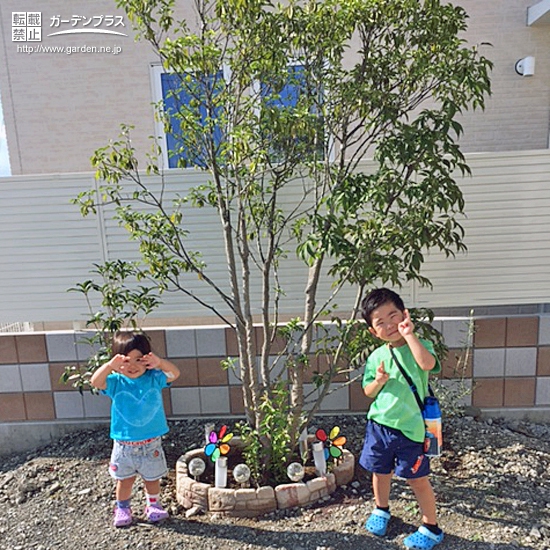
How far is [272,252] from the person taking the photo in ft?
9.09

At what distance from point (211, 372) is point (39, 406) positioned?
1316mm

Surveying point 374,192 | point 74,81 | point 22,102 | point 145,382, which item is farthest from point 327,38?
point 22,102

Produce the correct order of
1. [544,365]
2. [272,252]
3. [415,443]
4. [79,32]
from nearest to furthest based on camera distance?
[415,443], [272,252], [544,365], [79,32]

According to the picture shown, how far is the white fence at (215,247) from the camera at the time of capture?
134 inches

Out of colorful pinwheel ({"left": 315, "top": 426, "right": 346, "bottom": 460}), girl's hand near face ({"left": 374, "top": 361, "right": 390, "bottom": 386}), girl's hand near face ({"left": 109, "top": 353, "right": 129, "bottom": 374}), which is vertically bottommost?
colorful pinwheel ({"left": 315, "top": 426, "right": 346, "bottom": 460})

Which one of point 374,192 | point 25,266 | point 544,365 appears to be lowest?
point 544,365

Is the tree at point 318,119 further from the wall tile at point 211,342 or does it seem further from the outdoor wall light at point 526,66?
the outdoor wall light at point 526,66

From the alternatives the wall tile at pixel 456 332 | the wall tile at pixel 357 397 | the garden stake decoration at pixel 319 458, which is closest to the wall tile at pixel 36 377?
the garden stake decoration at pixel 319 458

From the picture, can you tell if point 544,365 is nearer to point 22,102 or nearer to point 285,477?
A: point 285,477

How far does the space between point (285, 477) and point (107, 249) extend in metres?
1.99

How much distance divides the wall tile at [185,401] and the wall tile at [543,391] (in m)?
2.43

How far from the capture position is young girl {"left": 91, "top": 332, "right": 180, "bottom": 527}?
8.30 ft

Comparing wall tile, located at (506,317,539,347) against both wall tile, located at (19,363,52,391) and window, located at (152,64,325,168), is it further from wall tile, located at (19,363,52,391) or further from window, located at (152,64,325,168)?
wall tile, located at (19,363,52,391)

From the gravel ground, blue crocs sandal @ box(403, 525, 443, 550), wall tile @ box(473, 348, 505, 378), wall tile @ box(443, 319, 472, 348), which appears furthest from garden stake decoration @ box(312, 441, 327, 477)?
wall tile @ box(473, 348, 505, 378)
